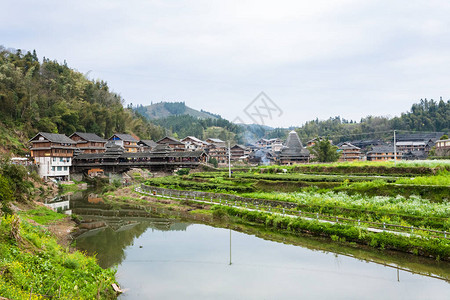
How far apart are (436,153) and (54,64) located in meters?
97.4

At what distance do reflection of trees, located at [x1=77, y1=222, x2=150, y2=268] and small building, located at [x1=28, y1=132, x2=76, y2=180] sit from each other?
35.7 m

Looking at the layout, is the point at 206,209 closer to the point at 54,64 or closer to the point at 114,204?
the point at 114,204

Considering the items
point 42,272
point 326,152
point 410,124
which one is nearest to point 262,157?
point 326,152

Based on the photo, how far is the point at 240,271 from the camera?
19062mm

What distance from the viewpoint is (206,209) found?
119 ft

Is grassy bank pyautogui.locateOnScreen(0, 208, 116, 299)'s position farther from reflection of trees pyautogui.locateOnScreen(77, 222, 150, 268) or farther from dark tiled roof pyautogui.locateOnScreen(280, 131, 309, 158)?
dark tiled roof pyautogui.locateOnScreen(280, 131, 309, 158)

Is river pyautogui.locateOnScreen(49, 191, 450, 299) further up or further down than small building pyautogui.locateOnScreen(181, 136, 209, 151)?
further down

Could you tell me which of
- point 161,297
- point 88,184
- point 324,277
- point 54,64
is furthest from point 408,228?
point 54,64

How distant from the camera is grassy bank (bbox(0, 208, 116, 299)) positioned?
11900mm

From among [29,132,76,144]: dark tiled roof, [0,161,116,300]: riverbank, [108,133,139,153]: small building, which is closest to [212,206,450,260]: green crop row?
[0,161,116,300]: riverbank

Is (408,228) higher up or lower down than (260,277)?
higher up

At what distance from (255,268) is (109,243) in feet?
38.1

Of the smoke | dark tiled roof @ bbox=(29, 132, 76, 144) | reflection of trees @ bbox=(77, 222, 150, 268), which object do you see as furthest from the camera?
the smoke

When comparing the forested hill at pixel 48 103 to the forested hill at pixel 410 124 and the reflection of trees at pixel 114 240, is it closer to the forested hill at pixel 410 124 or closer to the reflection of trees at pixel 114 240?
the reflection of trees at pixel 114 240
